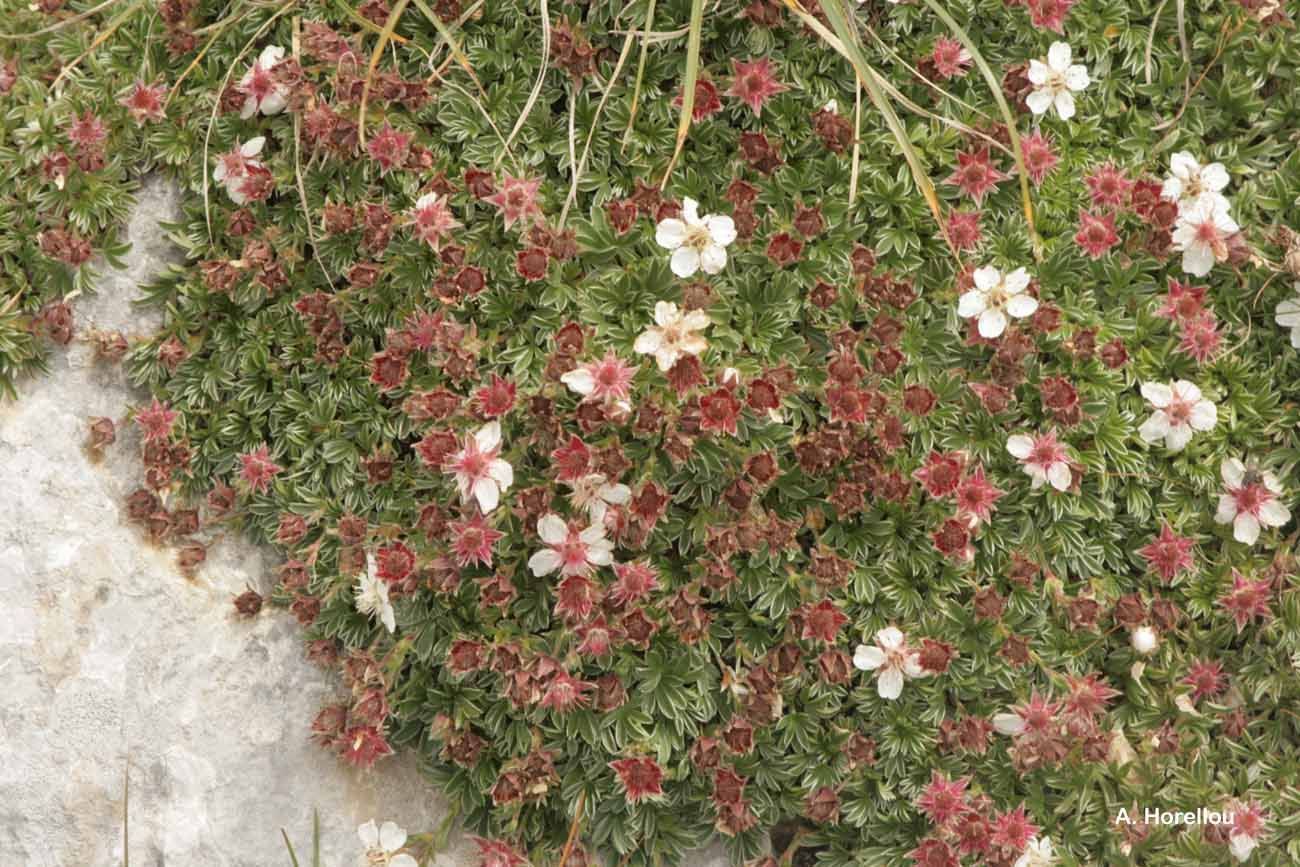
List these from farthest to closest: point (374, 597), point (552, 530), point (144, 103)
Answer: point (144, 103)
point (374, 597)
point (552, 530)

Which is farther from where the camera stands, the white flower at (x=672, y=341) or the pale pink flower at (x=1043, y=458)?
the pale pink flower at (x=1043, y=458)

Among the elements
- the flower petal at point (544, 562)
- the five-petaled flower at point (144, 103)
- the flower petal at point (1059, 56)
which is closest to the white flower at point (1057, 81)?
the flower petal at point (1059, 56)

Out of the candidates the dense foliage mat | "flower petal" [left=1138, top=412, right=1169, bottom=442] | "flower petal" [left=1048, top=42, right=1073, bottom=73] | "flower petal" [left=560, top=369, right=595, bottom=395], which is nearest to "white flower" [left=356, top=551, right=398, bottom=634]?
the dense foliage mat

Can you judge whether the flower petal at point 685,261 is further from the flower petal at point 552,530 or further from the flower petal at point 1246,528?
the flower petal at point 1246,528

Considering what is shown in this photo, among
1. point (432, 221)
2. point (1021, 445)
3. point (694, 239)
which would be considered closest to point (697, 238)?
point (694, 239)

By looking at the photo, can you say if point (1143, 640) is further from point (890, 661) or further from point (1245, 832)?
point (890, 661)

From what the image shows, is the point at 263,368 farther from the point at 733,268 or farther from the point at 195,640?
the point at 733,268
